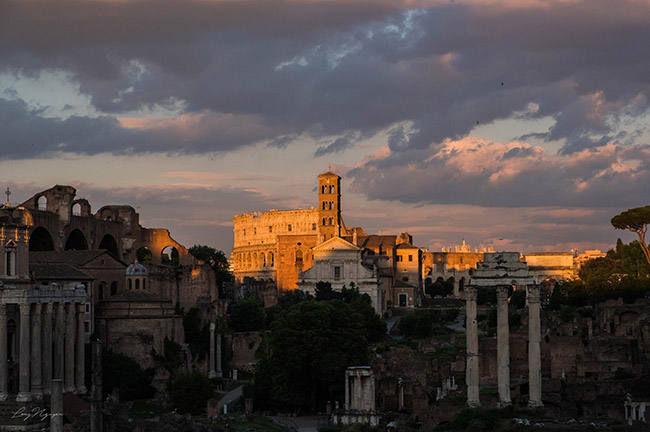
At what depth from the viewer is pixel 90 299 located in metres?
67.2


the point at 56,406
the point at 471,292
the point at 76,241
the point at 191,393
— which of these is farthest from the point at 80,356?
the point at 76,241

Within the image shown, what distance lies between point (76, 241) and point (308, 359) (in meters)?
25.8

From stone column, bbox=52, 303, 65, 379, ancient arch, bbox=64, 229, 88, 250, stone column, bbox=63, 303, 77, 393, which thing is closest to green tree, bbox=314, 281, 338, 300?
ancient arch, bbox=64, 229, 88, 250

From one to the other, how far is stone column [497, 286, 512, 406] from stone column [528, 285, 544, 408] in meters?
0.90

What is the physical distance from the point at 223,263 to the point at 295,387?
5637 centimetres

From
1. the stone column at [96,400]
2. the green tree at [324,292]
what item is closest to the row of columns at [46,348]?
the stone column at [96,400]

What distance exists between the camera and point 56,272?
64375 millimetres

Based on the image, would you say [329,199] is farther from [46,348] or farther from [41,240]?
[46,348]

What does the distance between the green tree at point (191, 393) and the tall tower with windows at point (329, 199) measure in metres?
76.3

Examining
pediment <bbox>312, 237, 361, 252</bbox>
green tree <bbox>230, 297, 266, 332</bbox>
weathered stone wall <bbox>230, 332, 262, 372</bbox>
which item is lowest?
weathered stone wall <bbox>230, 332, 262, 372</bbox>

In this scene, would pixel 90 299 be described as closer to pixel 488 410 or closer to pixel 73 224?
pixel 73 224

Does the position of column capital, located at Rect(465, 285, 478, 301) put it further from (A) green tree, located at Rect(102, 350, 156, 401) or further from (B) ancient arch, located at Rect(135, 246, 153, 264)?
(B) ancient arch, located at Rect(135, 246, 153, 264)

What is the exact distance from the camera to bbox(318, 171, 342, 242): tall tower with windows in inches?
5458

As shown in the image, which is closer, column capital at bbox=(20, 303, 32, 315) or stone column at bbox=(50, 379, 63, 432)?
stone column at bbox=(50, 379, 63, 432)
